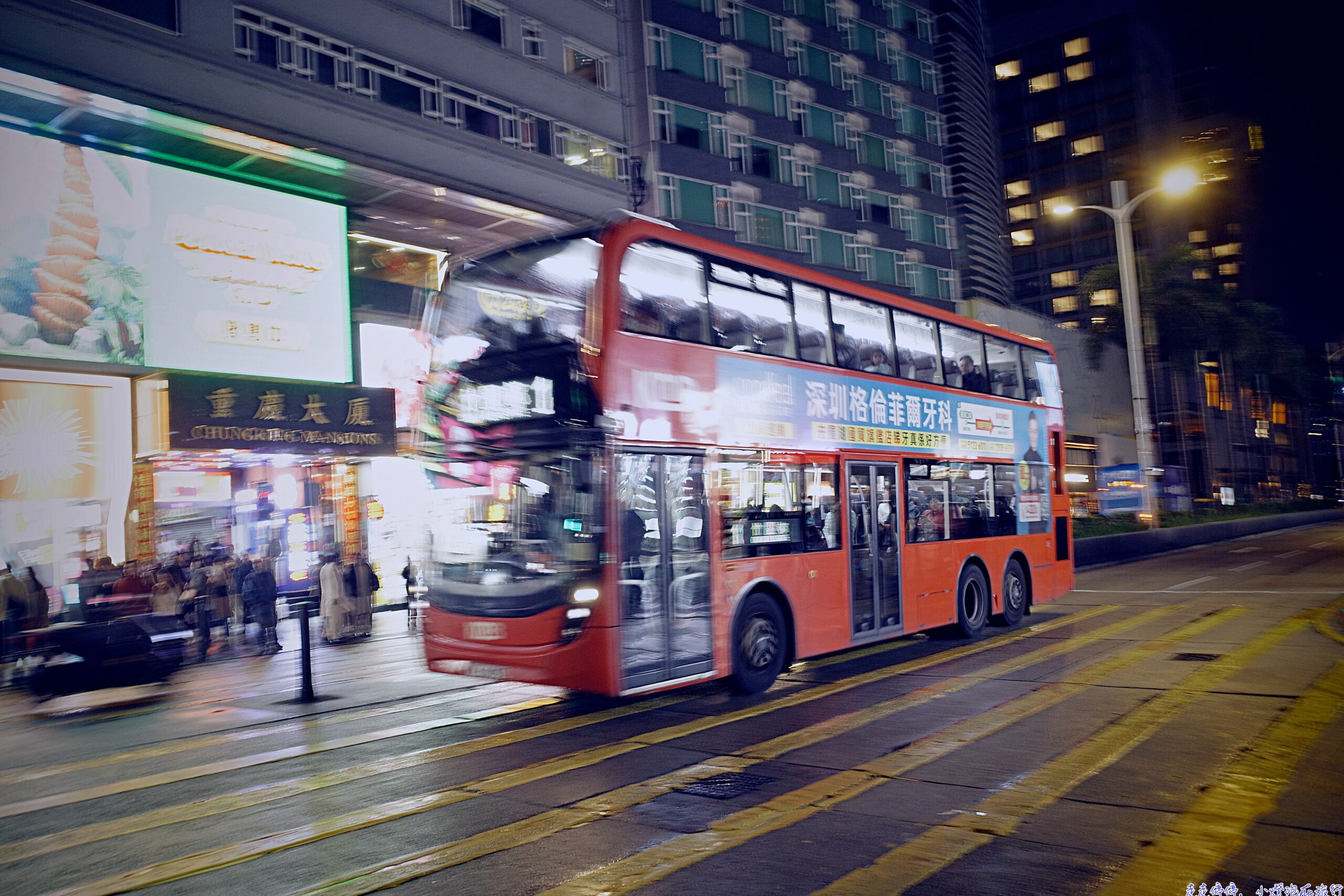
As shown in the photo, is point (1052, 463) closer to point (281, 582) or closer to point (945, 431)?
point (945, 431)

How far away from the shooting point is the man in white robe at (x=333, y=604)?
16.7 metres

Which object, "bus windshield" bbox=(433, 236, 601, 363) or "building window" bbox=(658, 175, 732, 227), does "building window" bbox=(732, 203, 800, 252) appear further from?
"bus windshield" bbox=(433, 236, 601, 363)

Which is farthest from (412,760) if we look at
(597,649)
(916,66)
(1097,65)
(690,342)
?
(1097,65)

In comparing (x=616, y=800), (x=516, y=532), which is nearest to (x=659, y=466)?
(x=516, y=532)

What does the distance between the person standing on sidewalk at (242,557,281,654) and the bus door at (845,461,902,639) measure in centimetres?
1015

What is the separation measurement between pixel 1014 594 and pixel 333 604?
10935 mm

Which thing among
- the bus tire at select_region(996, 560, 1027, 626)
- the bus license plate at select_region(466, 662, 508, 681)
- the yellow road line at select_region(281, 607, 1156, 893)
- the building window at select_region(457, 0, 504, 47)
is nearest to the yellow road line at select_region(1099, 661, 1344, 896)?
the yellow road line at select_region(281, 607, 1156, 893)

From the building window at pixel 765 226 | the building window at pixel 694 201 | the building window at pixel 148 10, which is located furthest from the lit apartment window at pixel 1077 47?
the building window at pixel 148 10

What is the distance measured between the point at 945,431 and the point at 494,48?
15.3 metres

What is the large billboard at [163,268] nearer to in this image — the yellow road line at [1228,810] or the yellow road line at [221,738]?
the yellow road line at [221,738]

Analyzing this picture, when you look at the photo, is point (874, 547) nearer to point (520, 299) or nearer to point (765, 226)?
point (520, 299)

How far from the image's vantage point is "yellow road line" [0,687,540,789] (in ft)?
26.3

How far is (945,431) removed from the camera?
1280cm

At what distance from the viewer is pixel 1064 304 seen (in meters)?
87.2
